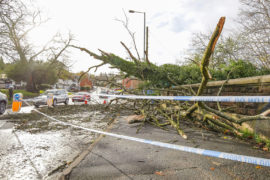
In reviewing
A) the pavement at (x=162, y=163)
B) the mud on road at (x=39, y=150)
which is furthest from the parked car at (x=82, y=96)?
the pavement at (x=162, y=163)

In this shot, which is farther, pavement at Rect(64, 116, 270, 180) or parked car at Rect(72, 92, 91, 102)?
parked car at Rect(72, 92, 91, 102)

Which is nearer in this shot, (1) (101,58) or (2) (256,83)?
(2) (256,83)

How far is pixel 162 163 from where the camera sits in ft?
9.13

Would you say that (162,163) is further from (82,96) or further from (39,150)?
(82,96)

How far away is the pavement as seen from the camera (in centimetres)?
240

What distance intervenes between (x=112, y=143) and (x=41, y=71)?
3309 centimetres

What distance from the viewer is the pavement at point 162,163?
240cm

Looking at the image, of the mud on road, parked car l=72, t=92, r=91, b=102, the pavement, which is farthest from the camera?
parked car l=72, t=92, r=91, b=102

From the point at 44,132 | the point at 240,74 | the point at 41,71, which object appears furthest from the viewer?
the point at 41,71

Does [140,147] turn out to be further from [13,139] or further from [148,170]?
[13,139]

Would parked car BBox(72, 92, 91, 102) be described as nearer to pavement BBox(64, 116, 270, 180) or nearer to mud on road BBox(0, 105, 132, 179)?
mud on road BBox(0, 105, 132, 179)

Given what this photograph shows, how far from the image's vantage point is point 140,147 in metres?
3.60

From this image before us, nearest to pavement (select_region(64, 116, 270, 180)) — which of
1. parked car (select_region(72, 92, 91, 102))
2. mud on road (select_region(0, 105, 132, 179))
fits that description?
mud on road (select_region(0, 105, 132, 179))

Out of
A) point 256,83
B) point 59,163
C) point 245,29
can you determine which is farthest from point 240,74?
point 245,29
